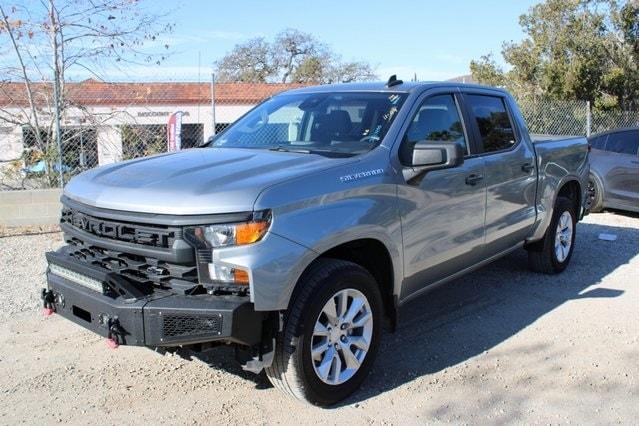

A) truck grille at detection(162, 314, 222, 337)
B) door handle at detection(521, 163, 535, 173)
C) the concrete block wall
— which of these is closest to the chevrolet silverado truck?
truck grille at detection(162, 314, 222, 337)

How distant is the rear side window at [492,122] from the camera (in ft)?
17.2

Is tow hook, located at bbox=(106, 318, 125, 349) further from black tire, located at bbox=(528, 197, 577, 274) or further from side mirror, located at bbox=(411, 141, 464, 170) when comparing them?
black tire, located at bbox=(528, 197, 577, 274)

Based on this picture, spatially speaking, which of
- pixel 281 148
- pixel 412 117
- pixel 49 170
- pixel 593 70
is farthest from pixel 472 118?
pixel 593 70

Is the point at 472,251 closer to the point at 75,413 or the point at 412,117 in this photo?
the point at 412,117

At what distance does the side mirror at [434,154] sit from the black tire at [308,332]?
0.84m

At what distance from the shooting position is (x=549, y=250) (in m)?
6.47

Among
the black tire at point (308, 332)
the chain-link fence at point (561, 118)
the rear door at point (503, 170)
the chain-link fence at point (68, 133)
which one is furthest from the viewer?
the chain-link fence at point (561, 118)

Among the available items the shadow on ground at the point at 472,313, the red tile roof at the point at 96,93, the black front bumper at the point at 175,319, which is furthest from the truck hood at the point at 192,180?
the red tile roof at the point at 96,93

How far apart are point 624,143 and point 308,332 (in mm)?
8920

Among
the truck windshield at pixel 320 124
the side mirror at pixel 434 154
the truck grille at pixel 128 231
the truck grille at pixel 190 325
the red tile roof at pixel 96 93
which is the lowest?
the truck grille at pixel 190 325

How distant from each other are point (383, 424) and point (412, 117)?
2.08 metres

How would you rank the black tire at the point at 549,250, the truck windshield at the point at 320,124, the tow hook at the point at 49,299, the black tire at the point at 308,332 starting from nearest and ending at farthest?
the black tire at the point at 308,332 < the tow hook at the point at 49,299 < the truck windshield at the point at 320,124 < the black tire at the point at 549,250

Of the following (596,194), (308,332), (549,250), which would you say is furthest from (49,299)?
(596,194)

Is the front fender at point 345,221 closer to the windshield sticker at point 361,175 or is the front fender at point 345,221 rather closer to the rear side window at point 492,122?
the windshield sticker at point 361,175
